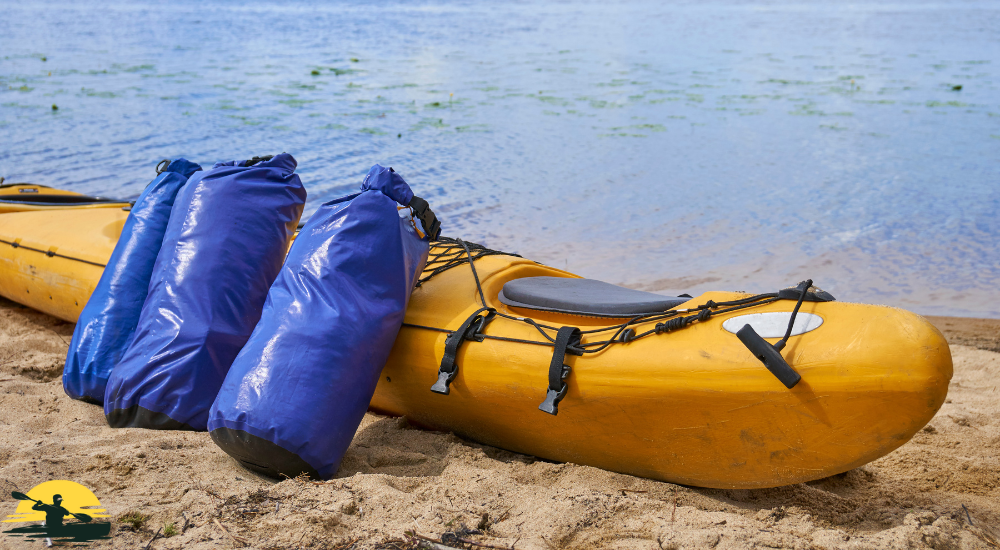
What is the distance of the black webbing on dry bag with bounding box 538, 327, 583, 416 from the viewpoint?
239 cm

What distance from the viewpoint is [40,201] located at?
4.97 meters

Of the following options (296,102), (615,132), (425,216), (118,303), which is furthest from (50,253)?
(296,102)

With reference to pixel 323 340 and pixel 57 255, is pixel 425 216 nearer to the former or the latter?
pixel 323 340

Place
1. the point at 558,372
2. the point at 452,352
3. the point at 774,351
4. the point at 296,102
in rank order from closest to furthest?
the point at 774,351
the point at 558,372
the point at 452,352
the point at 296,102

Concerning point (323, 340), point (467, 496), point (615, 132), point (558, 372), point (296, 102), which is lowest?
point (615, 132)

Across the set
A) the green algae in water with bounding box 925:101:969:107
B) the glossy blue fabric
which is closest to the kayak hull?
the glossy blue fabric

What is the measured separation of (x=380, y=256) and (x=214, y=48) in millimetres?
17566

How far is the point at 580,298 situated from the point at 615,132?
25.7 feet

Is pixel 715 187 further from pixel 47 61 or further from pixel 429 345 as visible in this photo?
pixel 47 61

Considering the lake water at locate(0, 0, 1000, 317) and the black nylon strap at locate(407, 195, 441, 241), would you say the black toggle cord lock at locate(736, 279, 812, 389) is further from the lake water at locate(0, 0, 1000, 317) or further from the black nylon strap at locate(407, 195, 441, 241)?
the lake water at locate(0, 0, 1000, 317)

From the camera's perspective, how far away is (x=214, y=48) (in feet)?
58.3

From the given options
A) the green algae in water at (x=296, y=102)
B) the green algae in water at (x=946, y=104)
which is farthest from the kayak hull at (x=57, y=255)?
the green algae in water at (x=946, y=104)

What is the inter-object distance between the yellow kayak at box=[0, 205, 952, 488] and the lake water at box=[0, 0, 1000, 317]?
288cm

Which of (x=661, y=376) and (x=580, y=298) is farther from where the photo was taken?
(x=580, y=298)
